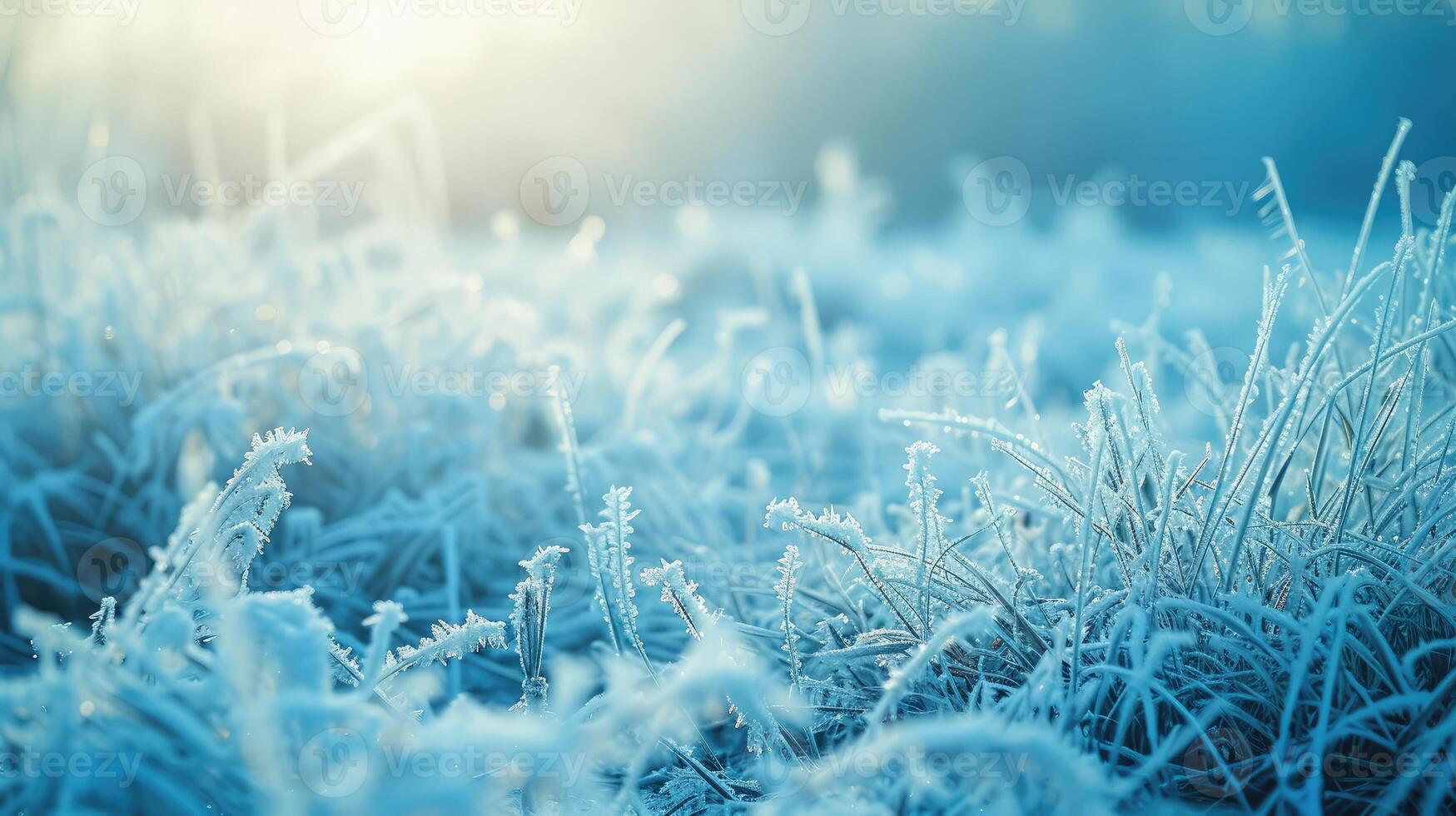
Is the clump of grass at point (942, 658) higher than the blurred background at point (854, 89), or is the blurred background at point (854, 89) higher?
the blurred background at point (854, 89)

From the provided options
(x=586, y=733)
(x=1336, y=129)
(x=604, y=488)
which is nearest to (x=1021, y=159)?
(x=1336, y=129)

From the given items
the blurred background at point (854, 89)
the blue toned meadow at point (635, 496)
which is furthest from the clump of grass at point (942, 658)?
the blurred background at point (854, 89)

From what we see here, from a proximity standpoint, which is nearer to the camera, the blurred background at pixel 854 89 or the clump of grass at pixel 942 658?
the clump of grass at pixel 942 658

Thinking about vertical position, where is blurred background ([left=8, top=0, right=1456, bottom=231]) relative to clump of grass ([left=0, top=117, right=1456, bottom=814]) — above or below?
above

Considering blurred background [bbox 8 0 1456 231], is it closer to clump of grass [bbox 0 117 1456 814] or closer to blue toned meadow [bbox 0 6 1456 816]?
blue toned meadow [bbox 0 6 1456 816]

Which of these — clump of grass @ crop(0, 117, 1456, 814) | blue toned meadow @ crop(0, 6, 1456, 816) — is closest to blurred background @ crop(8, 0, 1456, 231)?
blue toned meadow @ crop(0, 6, 1456, 816)

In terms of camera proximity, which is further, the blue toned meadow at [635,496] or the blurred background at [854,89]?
the blurred background at [854,89]

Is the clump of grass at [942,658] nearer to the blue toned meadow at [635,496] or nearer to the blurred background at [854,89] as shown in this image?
the blue toned meadow at [635,496]

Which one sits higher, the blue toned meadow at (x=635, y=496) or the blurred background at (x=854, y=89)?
the blurred background at (x=854, y=89)
